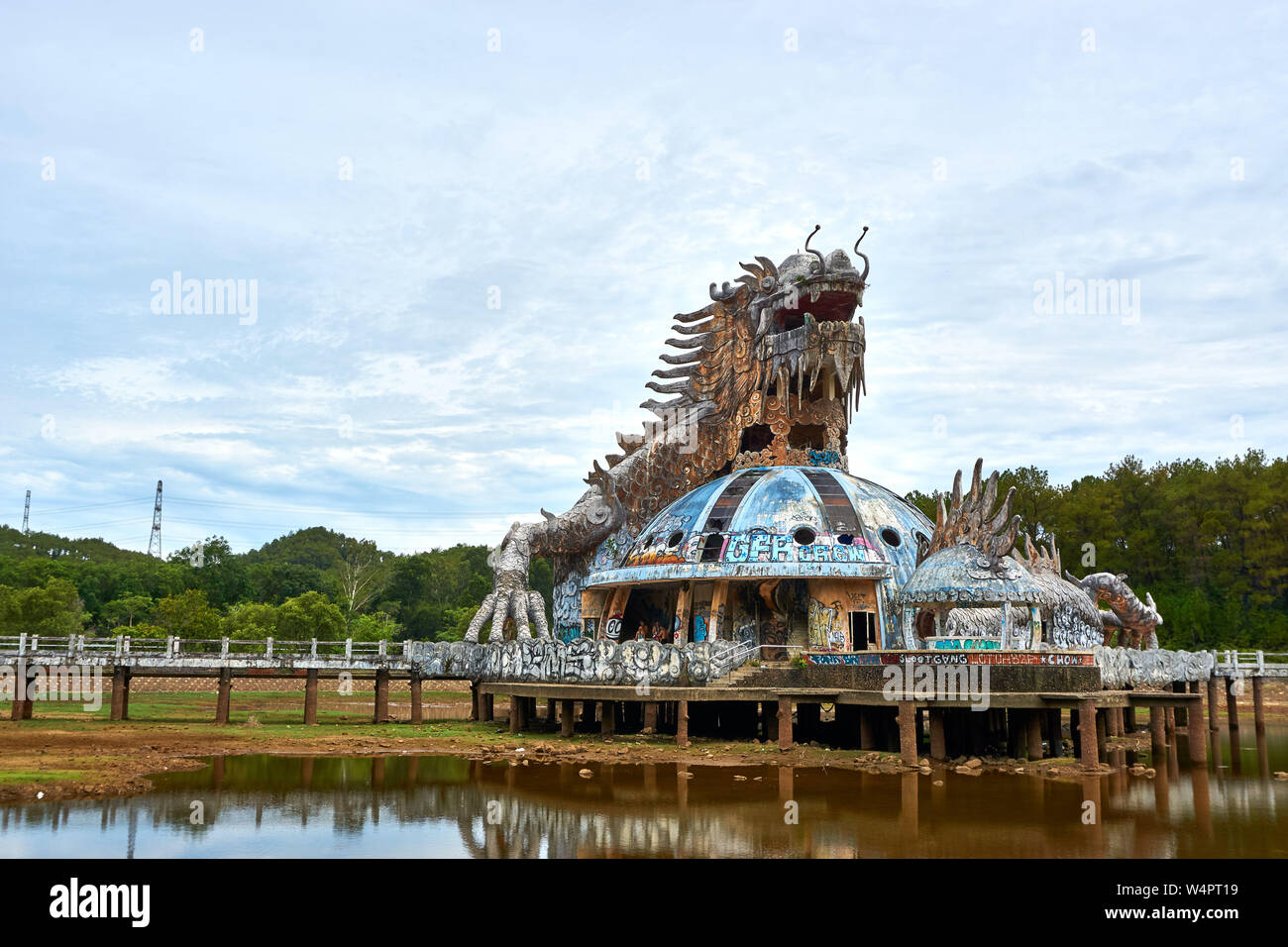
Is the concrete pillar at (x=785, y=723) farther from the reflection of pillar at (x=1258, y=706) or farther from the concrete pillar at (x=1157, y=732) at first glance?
the reflection of pillar at (x=1258, y=706)

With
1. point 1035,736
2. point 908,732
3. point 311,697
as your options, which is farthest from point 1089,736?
point 311,697

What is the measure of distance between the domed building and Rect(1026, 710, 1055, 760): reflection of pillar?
7509mm

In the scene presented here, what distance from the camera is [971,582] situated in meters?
31.3

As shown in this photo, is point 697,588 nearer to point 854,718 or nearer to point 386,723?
point 854,718

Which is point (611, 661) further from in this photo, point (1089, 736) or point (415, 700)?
point (1089, 736)

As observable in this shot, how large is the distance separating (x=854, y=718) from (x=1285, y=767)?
1224cm

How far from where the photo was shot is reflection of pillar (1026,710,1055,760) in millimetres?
29248

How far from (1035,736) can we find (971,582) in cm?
437

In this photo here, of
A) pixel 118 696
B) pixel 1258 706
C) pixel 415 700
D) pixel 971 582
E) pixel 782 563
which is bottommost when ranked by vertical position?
pixel 1258 706

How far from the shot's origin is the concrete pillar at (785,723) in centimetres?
3044

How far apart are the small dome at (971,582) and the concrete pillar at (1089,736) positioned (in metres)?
3.97

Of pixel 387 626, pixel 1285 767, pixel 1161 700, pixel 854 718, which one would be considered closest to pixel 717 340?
pixel 854 718
